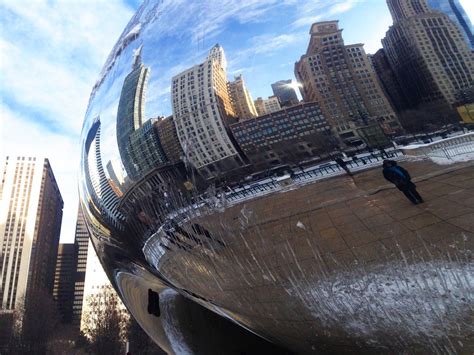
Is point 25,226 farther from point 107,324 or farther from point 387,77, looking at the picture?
point 387,77

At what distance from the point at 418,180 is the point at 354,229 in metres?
0.17

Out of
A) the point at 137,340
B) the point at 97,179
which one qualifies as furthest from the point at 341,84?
the point at 137,340

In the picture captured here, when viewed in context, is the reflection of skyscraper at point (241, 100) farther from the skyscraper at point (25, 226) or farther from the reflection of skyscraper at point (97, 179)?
the skyscraper at point (25, 226)

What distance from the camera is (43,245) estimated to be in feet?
242

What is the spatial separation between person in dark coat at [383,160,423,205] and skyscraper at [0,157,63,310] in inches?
2871

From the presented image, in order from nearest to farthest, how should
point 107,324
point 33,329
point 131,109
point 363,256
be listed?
point 363,256, point 131,109, point 107,324, point 33,329

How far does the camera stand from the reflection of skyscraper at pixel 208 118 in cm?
97

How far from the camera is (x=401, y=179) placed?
2.74ft

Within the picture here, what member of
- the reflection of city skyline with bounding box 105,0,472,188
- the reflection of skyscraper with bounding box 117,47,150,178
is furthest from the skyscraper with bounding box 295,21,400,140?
the reflection of skyscraper with bounding box 117,47,150,178

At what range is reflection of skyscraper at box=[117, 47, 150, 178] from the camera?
1.17 metres

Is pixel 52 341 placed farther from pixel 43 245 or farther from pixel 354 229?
pixel 43 245

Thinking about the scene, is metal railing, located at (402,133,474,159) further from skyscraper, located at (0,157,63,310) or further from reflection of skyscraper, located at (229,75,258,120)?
skyscraper, located at (0,157,63,310)

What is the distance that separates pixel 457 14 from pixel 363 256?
57 cm

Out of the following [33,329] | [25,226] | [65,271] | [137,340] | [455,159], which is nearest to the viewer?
[455,159]
